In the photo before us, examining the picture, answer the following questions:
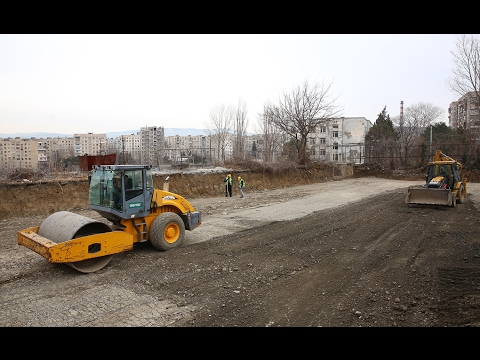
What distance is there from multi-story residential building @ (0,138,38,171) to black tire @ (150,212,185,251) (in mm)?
11935

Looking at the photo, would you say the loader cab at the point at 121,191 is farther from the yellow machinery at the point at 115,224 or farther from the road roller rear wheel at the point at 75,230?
the road roller rear wheel at the point at 75,230

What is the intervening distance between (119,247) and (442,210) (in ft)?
44.5

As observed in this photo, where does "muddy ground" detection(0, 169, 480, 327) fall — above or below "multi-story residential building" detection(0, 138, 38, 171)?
below

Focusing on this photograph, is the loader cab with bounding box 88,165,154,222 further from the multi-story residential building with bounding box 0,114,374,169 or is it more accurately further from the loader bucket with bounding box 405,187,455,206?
the loader bucket with bounding box 405,187,455,206

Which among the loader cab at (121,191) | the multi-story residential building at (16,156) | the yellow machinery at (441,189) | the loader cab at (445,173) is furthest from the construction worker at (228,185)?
the loader cab at (121,191)

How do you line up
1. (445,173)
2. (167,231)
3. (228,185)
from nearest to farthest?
(167,231) → (445,173) → (228,185)

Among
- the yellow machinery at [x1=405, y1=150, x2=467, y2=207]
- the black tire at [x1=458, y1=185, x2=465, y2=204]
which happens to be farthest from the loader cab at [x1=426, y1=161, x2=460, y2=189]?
the black tire at [x1=458, y1=185, x2=465, y2=204]

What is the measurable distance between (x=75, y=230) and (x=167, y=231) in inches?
95.3

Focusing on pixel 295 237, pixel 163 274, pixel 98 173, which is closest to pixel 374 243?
pixel 295 237

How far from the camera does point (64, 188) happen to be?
16891 mm

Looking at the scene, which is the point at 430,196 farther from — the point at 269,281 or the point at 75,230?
the point at 75,230

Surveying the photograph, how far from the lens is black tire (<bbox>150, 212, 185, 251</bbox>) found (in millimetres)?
8766

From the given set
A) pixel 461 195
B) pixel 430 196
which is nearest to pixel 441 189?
pixel 430 196

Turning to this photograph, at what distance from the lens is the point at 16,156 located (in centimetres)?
2098
